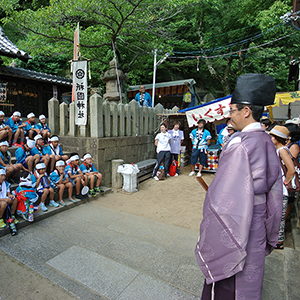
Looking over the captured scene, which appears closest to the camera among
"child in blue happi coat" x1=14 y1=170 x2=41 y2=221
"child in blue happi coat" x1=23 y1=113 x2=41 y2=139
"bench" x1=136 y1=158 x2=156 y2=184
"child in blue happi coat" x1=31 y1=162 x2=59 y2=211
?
"child in blue happi coat" x1=14 y1=170 x2=41 y2=221

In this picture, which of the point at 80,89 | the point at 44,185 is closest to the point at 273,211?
the point at 44,185

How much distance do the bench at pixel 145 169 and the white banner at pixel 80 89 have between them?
2651 mm

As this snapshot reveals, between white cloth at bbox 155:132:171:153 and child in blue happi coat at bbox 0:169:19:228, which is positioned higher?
white cloth at bbox 155:132:171:153

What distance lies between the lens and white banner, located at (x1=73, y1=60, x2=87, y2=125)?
6500mm

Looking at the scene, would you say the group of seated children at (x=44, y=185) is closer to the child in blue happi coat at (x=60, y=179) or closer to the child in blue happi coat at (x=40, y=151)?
the child in blue happi coat at (x=60, y=179)

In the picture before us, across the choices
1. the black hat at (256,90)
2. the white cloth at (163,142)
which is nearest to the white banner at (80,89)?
the white cloth at (163,142)

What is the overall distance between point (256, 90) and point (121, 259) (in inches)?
111

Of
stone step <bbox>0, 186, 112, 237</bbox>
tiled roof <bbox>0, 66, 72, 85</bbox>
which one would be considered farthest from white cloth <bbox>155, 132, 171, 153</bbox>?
tiled roof <bbox>0, 66, 72, 85</bbox>

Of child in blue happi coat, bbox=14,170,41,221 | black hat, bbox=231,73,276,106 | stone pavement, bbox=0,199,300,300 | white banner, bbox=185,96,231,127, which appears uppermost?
white banner, bbox=185,96,231,127

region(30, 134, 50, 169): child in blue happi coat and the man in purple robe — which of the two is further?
region(30, 134, 50, 169): child in blue happi coat

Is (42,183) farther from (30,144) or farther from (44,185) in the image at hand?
(30,144)

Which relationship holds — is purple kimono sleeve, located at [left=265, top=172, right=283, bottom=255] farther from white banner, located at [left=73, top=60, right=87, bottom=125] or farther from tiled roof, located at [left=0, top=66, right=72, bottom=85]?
tiled roof, located at [left=0, top=66, right=72, bottom=85]

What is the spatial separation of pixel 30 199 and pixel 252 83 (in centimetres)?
429

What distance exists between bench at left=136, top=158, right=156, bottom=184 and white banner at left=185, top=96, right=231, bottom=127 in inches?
97.6
